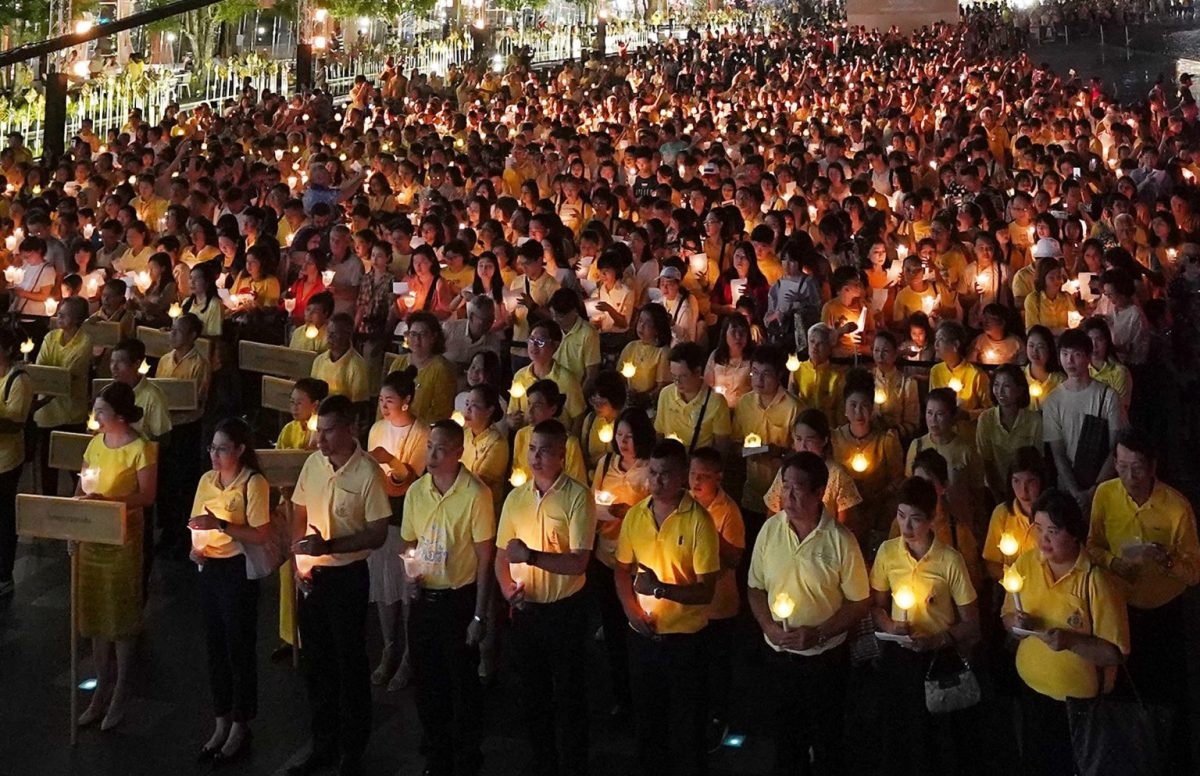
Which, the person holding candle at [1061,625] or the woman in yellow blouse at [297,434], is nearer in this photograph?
the person holding candle at [1061,625]

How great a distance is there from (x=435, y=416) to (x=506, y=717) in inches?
96.1

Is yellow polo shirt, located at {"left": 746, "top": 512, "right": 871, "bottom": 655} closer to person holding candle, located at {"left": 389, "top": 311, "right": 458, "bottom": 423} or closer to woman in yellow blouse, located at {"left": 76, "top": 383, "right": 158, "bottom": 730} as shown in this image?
woman in yellow blouse, located at {"left": 76, "top": 383, "right": 158, "bottom": 730}

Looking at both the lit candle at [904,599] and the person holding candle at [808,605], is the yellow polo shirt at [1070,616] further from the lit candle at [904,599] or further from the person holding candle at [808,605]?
the person holding candle at [808,605]

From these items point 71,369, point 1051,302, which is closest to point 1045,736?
point 1051,302

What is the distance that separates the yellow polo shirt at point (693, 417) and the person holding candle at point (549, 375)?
0.68 meters

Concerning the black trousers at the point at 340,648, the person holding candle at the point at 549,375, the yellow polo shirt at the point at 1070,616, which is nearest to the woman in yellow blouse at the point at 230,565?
the black trousers at the point at 340,648

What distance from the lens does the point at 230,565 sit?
7234 millimetres

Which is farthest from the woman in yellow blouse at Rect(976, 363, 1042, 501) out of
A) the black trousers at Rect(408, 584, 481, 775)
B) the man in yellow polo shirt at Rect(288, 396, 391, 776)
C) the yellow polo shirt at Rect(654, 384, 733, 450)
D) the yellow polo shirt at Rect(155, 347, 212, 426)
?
the yellow polo shirt at Rect(155, 347, 212, 426)

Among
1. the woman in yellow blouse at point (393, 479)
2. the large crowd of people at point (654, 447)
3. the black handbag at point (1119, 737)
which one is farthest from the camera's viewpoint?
the woman in yellow blouse at point (393, 479)

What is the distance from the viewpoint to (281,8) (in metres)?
40.4

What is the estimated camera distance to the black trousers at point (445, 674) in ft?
22.6

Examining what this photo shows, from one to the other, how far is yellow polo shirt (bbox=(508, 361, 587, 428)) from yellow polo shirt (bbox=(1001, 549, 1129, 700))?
370cm

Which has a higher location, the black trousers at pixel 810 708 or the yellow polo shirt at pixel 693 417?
the yellow polo shirt at pixel 693 417

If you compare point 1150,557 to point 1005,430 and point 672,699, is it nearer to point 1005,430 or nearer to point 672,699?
point 1005,430
